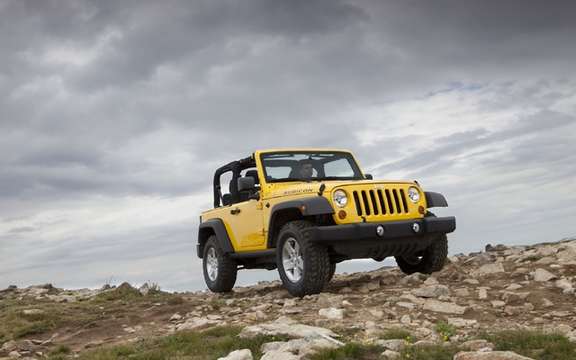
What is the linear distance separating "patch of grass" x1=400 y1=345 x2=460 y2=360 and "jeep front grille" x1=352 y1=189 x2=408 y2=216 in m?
3.32

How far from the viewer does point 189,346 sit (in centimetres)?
696

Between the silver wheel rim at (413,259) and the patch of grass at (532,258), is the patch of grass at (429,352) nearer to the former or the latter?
the silver wheel rim at (413,259)

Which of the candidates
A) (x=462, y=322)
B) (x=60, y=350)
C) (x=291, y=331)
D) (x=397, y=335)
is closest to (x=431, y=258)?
(x=462, y=322)

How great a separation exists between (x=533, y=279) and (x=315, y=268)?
3.21 meters

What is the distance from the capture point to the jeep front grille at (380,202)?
9219 millimetres

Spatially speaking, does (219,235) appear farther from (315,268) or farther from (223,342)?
(223,342)

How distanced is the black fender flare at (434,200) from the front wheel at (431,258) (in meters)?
0.48

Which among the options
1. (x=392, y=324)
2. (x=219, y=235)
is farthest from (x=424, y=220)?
(x=219, y=235)

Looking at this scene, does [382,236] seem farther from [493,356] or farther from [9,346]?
[9,346]

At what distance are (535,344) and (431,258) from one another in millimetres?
4476

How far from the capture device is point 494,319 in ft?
25.9

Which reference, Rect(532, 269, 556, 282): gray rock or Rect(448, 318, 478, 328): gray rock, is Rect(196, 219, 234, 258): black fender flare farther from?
Rect(532, 269, 556, 282): gray rock

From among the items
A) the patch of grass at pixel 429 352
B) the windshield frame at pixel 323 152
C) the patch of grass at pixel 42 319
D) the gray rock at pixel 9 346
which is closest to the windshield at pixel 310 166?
the windshield frame at pixel 323 152

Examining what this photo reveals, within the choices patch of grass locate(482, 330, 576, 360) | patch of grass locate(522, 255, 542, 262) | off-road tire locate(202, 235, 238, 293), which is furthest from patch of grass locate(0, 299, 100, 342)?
patch of grass locate(522, 255, 542, 262)
